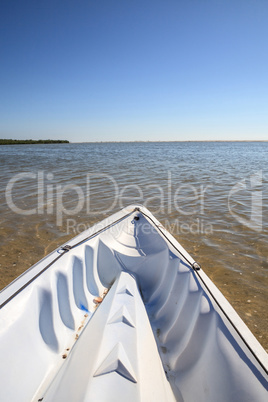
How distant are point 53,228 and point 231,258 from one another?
4079 mm

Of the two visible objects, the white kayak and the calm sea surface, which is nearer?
the white kayak

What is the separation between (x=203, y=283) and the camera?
204 centimetres

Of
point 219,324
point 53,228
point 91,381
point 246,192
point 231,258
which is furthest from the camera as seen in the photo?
point 246,192

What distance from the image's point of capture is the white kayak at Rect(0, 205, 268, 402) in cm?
139

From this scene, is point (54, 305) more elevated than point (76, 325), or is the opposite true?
point (54, 305)

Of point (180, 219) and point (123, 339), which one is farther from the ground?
point (180, 219)

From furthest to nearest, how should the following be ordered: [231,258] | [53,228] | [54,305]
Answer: [53,228] → [231,258] → [54,305]

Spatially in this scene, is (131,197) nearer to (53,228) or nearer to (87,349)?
(53,228)

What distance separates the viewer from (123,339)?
1.85m

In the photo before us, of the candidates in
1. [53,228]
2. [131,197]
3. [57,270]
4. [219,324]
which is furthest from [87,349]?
[131,197]

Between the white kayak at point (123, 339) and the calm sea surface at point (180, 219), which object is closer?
the white kayak at point (123, 339)

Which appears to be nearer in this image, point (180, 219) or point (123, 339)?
point (123, 339)

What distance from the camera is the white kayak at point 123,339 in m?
1.39

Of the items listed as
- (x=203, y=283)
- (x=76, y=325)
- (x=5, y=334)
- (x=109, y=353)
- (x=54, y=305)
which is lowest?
(x=76, y=325)
